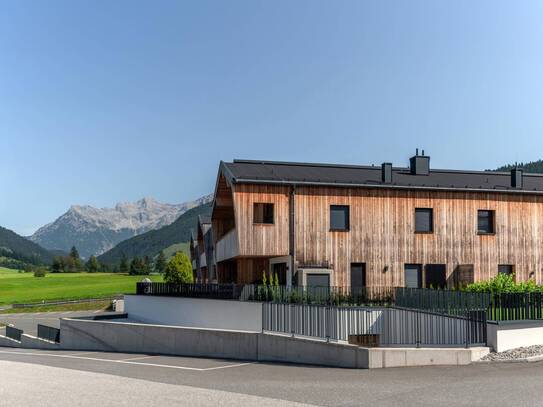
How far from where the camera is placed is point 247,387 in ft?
44.9

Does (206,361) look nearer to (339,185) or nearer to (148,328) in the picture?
(148,328)

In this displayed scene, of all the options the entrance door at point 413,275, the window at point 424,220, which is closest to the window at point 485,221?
the window at point 424,220

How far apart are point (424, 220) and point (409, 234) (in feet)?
4.07

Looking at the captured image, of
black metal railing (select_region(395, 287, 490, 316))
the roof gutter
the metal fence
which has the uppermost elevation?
the roof gutter

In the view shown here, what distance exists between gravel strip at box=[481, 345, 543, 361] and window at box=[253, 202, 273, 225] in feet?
53.6

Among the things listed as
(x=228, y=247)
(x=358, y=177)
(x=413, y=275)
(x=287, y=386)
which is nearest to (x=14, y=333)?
(x=228, y=247)

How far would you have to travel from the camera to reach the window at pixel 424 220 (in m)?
33.3

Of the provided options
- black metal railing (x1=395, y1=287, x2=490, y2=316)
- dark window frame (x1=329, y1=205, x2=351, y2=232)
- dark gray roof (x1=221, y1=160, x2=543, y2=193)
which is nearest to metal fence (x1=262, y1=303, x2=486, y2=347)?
black metal railing (x1=395, y1=287, x2=490, y2=316)

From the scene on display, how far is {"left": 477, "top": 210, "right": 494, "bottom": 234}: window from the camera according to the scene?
1342 inches

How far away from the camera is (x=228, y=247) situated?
35.6 m

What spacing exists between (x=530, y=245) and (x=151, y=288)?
21122 millimetres

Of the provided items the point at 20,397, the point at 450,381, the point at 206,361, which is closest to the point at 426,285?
the point at 206,361

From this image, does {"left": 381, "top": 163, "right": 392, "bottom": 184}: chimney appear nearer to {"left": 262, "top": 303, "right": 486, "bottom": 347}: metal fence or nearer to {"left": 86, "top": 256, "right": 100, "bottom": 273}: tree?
{"left": 262, "top": 303, "right": 486, "bottom": 347}: metal fence

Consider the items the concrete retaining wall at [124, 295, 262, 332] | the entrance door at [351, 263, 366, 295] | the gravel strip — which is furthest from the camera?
the entrance door at [351, 263, 366, 295]
